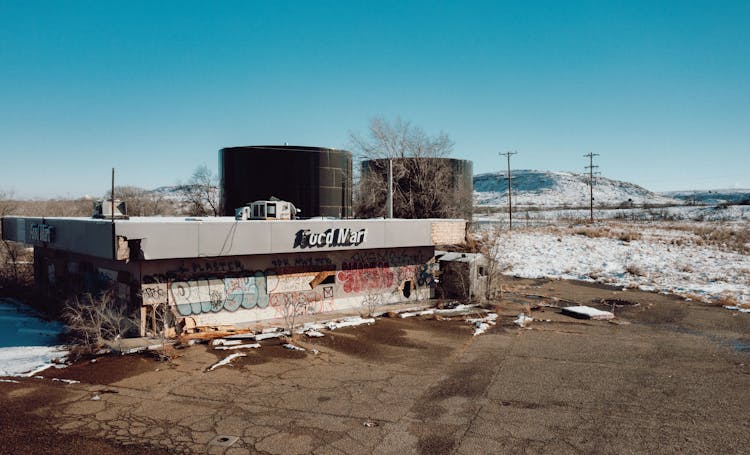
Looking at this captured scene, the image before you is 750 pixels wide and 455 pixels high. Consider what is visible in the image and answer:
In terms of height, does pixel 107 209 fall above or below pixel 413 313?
above

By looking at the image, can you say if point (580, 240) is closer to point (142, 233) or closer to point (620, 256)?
point (620, 256)

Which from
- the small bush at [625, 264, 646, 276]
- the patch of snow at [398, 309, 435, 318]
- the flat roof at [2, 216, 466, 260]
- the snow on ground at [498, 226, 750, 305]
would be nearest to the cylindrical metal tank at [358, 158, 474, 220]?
the snow on ground at [498, 226, 750, 305]

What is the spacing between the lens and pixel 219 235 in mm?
15906

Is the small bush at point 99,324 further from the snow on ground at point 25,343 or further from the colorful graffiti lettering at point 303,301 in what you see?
the colorful graffiti lettering at point 303,301

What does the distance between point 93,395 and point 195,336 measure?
14.0 ft

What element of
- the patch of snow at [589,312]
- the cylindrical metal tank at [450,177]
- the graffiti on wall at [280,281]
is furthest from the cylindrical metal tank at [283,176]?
the patch of snow at [589,312]

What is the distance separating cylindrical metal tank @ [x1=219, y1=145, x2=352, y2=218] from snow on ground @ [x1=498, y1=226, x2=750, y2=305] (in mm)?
13541

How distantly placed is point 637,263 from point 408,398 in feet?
103

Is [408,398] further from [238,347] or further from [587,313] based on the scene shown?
[587,313]

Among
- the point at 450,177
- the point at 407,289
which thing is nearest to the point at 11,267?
the point at 407,289

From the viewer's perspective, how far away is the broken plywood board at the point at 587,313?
63.6 ft

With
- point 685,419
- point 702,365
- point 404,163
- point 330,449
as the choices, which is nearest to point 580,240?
point 404,163

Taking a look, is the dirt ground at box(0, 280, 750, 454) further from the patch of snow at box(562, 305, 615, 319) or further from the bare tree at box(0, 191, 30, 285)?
the bare tree at box(0, 191, 30, 285)

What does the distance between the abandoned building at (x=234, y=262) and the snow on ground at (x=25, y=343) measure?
158 cm
